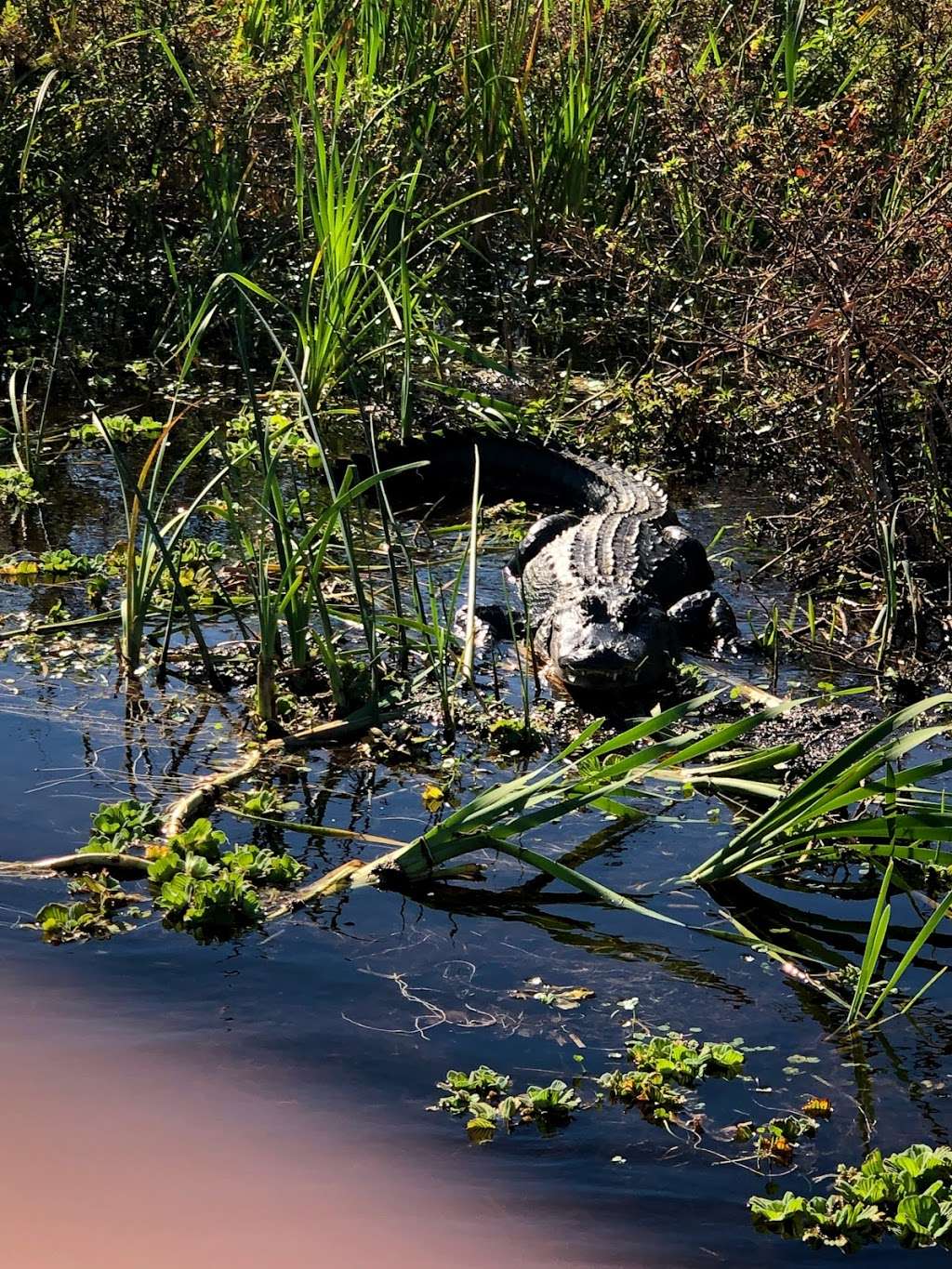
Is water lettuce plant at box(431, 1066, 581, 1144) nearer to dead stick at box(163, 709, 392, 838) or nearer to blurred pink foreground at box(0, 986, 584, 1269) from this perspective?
blurred pink foreground at box(0, 986, 584, 1269)

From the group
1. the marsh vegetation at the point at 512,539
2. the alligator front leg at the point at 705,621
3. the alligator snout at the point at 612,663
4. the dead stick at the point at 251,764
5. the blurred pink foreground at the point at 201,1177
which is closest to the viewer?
the blurred pink foreground at the point at 201,1177

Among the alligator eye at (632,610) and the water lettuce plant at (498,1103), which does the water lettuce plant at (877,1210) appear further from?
the alligator eye at (632,610)

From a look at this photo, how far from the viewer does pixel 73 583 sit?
4.57 meters

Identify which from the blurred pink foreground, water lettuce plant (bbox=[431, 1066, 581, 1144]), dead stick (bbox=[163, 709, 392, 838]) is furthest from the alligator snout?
the blurred pink foreground

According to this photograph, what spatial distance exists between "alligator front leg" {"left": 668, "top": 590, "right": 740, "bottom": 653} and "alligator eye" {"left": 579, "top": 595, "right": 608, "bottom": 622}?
0.29m

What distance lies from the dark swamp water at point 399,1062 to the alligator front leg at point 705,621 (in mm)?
1377

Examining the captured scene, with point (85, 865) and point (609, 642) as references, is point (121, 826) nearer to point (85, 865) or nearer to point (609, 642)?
point (85, 865)

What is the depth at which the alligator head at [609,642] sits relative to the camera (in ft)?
13.9

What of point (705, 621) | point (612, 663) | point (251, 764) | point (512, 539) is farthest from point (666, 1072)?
point (512, 539)

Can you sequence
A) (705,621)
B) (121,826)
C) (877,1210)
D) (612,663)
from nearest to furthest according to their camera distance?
(877,1210)
(121,826)
(612,663)
(705,621)

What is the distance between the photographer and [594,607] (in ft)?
15.0

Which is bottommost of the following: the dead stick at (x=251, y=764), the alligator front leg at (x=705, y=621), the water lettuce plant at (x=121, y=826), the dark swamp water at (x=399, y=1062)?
the alligator front leg at (x=705, y=621)

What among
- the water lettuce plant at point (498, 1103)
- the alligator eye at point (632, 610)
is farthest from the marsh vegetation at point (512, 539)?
the alligator eye at point (632, 610)

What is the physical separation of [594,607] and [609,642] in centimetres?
33
